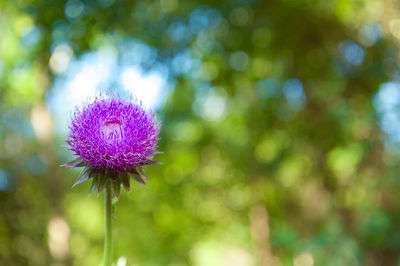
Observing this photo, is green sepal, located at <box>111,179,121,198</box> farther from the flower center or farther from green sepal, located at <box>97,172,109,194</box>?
the flower center

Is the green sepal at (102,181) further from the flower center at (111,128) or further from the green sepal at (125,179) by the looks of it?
the flower center at (111,128)

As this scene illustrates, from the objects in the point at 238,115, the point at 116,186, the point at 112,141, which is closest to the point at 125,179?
the point at 116,186

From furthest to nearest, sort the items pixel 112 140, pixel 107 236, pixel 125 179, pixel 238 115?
pixel 238 115 < pixel 125 179 < pixel 112 140 < pixel 107 236

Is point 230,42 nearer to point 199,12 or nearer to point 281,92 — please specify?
point 199,12

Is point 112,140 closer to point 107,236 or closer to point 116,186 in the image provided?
point 116,186

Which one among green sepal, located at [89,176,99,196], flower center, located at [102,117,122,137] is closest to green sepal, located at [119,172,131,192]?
green sepal, located at [89,176,99,196]

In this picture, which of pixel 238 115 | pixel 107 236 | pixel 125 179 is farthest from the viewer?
pixel 238 115

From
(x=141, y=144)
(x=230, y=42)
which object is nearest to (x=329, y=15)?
(x=230, y=42)
